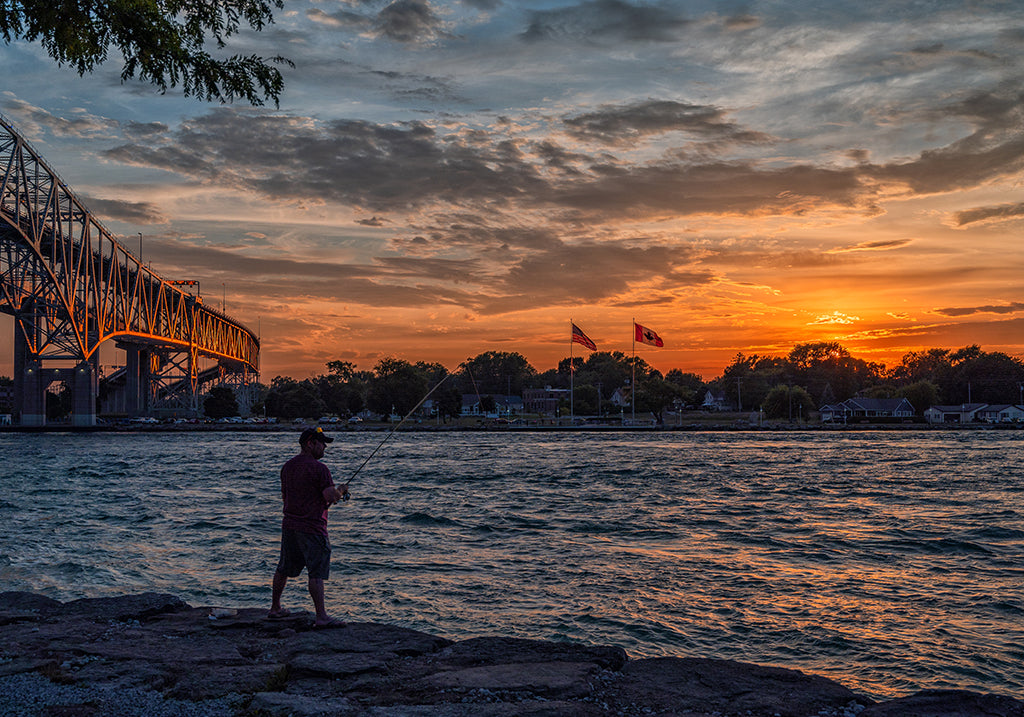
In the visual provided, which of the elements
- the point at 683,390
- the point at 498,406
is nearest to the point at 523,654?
the point at 683,390

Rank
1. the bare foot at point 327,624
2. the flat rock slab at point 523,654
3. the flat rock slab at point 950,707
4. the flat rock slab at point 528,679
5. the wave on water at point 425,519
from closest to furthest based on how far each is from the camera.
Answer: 1. the flat rock slab at point 950,707
2. the flat rock slab at point 528,679
3. the flat rock slab at point 523,654
4. the bare foot at point 327,624
5. the wave on water at point 425,519

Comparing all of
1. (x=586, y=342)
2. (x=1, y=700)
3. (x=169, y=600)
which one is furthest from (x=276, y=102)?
(x=586, y=342)

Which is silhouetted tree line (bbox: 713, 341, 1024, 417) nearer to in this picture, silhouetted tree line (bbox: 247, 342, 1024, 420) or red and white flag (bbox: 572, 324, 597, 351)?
silhouetted tree line (bbox: 247, 342, 1024, 420)

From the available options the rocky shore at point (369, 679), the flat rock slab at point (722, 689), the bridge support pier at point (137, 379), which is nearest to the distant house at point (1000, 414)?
the bridge support pier at point (137, 379)

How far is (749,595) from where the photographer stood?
12039mm

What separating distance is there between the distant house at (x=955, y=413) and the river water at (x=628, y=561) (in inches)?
4850

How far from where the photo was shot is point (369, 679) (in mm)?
6453

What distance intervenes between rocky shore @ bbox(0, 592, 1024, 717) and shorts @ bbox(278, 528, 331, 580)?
0.55 meters

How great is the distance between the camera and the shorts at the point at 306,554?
8.16 m

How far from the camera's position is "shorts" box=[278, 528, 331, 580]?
26.8 feet

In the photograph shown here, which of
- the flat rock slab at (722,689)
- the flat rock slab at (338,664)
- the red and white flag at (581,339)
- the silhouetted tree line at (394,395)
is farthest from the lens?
the silhouetted tree line at (394,395)

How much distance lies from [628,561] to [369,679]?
9173mm

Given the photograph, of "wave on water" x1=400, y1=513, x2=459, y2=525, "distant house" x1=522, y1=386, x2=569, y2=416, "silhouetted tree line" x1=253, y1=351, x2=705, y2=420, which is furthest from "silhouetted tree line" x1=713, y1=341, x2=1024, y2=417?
"wave on water" x1=400, y1=513, x2=459, y2=525

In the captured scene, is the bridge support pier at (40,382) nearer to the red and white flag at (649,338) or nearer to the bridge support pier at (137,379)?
the bridge support pier at (137,379)
